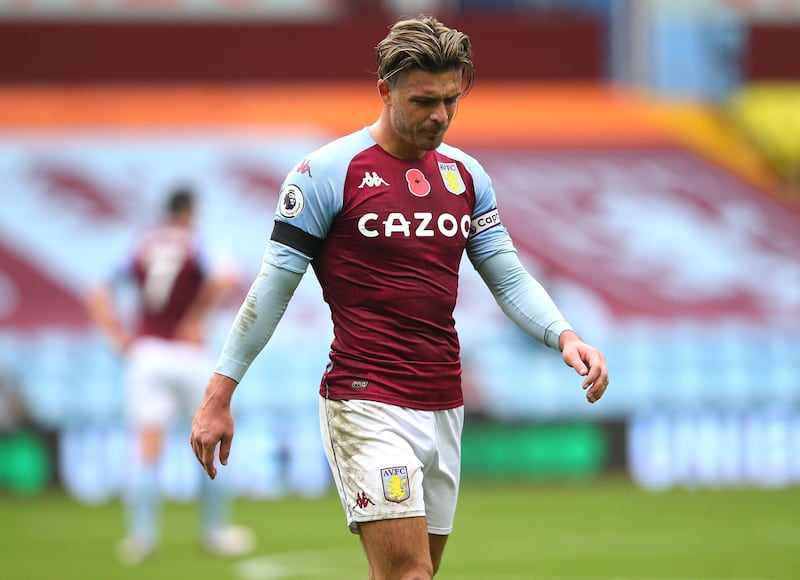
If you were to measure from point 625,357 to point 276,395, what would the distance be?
12.7 feet

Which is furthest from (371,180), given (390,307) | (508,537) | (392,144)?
(508,537)

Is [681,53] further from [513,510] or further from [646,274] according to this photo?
[513,510]

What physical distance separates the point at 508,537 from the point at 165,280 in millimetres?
3144

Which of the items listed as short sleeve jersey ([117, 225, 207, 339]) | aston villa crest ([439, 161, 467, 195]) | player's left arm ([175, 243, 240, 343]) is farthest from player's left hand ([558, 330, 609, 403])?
short sleeve jersey ([117, 225, 207, 339])

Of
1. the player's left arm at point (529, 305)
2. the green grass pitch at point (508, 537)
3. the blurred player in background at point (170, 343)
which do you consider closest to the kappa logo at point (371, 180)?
the player's left arm at point (529, 305)

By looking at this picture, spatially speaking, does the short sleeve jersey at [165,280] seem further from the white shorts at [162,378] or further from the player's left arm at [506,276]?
the player's left arm at [506,276]

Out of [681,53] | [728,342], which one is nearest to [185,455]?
[728,342]

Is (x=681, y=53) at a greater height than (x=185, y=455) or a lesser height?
greater

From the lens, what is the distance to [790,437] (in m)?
15.1

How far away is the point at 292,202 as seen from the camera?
5.14m

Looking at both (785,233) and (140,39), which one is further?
(140,39)

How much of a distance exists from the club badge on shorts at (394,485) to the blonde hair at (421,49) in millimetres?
1297

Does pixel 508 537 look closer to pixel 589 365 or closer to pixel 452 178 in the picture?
pixel 452 178

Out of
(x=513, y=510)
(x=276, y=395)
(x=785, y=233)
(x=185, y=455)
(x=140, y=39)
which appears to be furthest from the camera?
(x=140, y=39)
